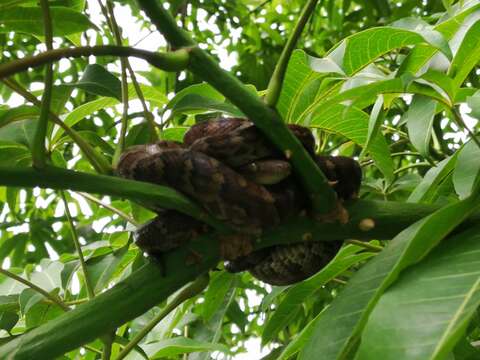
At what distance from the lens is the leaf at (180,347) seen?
4.51ft

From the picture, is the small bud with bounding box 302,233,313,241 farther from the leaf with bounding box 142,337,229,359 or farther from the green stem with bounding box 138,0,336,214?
the leaf with bounding box 142,337,229,359

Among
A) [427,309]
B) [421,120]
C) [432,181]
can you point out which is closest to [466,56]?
[421,120]

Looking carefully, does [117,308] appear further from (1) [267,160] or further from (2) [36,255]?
(2) [36,255]

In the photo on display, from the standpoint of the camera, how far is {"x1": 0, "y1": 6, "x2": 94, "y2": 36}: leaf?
1.18 metres

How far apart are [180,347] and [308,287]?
0.28 meters

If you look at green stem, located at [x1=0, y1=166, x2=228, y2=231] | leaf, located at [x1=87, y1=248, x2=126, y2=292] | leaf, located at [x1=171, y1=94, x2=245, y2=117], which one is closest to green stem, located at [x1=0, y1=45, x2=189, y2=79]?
green stem, located at [x1=0, y1=166, x2=228, y2=231]

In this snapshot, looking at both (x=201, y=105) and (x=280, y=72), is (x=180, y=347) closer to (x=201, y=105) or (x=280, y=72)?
(x=201, y=105)

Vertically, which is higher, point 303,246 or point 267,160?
point 267,160

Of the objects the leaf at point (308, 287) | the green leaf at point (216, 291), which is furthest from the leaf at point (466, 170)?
the green leaf at point (216, 291)

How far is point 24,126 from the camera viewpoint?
3.84 ft

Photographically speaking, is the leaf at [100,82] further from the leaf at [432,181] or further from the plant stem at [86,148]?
the leaf at [432,181]

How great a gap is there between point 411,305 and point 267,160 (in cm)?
35

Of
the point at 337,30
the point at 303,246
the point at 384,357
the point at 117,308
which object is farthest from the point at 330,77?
the point at 337,30

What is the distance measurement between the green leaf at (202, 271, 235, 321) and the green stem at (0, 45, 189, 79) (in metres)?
0.94
